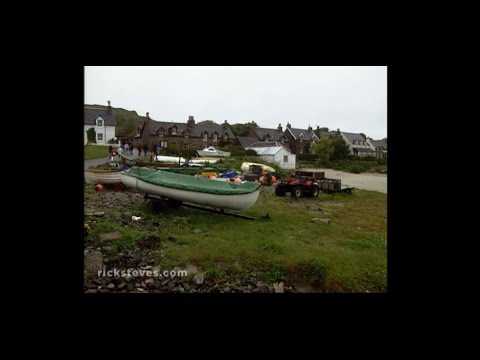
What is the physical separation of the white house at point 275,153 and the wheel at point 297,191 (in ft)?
1.03

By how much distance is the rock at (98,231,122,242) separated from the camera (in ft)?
7.28

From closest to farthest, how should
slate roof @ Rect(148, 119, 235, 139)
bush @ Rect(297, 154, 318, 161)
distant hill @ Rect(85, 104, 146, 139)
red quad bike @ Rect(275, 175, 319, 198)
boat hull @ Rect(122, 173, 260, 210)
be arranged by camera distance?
distant hill @ Rect(85, 104, 146, 139), slate roof @ Rect(148, 119, 235, 139), boat hull @ Rect(122, 173, 260, 210), bush @ Rect(297, 154, 318, 161), red quad bike @ Rect(275, 175, 319, 198)

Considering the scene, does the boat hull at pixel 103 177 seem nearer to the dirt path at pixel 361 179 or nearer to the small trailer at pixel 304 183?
the small trailer at pixel 304 183

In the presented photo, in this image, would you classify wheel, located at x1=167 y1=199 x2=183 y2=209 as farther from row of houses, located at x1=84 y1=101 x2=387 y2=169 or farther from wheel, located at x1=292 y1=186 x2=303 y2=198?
wheel, located at x1=292 y1=186 x2=303 y2=198

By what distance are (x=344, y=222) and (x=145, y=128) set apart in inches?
90.5

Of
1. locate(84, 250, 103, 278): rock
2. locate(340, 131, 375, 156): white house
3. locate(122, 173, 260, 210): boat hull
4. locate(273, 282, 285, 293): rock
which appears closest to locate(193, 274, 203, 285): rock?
locate(273, 282, 285, 293): rock

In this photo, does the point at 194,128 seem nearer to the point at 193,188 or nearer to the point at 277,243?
the point at 193,188

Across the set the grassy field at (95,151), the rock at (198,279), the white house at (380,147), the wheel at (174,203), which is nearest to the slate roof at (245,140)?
the wheel at (174,203)

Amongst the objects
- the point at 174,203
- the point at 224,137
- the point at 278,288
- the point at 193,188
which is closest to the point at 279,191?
the point at 224,137

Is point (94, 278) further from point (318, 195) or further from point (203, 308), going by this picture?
point (318, 195)

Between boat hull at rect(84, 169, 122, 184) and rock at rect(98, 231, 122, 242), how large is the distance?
63 cm

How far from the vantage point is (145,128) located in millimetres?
2635
